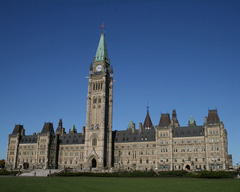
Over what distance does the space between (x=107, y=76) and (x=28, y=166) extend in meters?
52.8

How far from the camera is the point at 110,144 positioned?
12100cm

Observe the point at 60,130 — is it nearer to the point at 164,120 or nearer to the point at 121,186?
the point at 164,120

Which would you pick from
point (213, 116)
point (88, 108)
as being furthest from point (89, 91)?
point (213, 116)

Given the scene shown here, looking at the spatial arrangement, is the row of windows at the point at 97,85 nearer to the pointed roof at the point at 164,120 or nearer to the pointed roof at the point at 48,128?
the pointed roof at the point at 48,128

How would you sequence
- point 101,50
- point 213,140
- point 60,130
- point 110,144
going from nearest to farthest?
point 213,140 → point 110,144 → point 101,50 → point 60,130

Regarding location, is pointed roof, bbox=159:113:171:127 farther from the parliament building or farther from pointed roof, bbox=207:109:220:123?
pointed roof, bbox=207:109:220:123

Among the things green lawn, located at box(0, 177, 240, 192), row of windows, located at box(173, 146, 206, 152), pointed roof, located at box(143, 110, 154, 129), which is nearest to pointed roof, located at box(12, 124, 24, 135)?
pointed roof, located at box(143, 110, 154, 129)

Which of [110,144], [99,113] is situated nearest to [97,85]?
[99,113]

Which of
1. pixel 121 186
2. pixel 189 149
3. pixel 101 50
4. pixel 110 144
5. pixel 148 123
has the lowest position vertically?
pixel 121 186

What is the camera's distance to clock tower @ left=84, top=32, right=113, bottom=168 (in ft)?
386

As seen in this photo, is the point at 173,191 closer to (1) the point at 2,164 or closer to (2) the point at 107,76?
(2) the point at 107,76

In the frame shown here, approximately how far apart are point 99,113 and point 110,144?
43.0 feet

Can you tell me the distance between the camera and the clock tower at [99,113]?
118 m

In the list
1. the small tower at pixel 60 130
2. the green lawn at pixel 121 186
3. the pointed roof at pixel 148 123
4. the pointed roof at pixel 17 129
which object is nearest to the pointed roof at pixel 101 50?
the pointed roof at pixel 148 123
